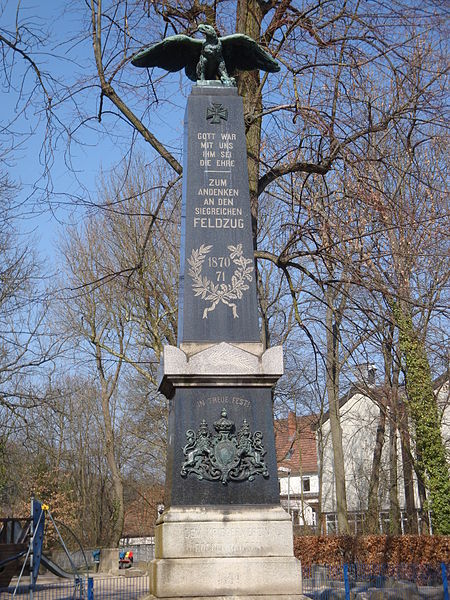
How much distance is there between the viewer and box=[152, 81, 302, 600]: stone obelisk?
22.6ft

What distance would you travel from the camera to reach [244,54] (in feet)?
32.0

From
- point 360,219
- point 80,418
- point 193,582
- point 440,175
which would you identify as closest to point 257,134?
point 360,219

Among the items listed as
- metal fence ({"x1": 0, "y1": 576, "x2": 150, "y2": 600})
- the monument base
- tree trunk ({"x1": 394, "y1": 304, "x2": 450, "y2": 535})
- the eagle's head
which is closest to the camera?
the monument base

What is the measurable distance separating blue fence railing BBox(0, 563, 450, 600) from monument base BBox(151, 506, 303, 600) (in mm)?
3924

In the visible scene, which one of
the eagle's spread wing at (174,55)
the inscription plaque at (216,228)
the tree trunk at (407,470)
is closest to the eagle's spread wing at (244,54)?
the eagle's spread wing at (174,55)

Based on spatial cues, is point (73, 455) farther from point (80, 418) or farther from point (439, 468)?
point (439, 468)

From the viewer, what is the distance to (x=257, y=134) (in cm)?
1316

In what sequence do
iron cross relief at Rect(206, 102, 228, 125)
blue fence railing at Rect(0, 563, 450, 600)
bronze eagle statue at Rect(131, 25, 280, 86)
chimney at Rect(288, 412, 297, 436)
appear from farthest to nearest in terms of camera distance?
1. chimney at Rect(288, 412, 297, 436)
2. blue fence railing at Rect(0, 563, 450, 600)
3. bronze eagle statue at Rect(131, 25, 280, 86)
4. iron cross relief at Rect(206, 102, 228, 125)

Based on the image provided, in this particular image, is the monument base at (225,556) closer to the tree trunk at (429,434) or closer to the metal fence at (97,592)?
the metal fence at (97,592)

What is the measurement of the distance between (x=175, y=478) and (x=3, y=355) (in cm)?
1436

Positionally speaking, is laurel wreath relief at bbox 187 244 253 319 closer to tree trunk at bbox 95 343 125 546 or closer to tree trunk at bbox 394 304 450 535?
tree trunk at bbox 394 304 450 535

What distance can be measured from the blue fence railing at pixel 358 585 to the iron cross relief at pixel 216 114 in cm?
643

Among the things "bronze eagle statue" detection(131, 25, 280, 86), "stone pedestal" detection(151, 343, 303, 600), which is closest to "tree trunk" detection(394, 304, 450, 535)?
"bronze eagle statue" detection(131, 25, 280, 86)

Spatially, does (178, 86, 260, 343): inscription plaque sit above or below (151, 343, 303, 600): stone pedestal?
above
